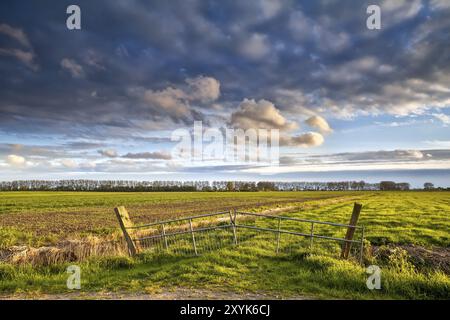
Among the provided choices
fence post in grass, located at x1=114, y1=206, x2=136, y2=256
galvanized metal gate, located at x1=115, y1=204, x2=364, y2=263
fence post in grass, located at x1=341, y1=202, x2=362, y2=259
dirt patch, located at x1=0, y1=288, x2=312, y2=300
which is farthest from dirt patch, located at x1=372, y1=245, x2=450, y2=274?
fence post in grass, located at x1=114, y1=206, x2=136, y2=256

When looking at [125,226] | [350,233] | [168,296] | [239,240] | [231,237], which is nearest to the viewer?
[168,296]

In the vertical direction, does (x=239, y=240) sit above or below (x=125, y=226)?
below

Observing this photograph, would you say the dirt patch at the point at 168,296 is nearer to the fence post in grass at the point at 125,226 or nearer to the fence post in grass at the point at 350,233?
the fence post in grass at the point at 125,226

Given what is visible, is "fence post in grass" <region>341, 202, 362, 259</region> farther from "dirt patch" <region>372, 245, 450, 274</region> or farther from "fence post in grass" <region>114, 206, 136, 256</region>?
"fence post in grass" <region>114, 206, 136, 256</region>

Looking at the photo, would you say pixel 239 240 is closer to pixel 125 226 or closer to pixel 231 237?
pixel 231 237

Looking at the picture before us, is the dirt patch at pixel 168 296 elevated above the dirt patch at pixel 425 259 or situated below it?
above

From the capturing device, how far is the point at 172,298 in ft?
25.8

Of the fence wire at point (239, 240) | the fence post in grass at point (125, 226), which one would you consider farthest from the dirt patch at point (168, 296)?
the fence post in grass at point (125, 226)

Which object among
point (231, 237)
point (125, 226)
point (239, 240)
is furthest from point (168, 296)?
point (231, 237)

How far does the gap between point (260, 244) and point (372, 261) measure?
4.14 meters

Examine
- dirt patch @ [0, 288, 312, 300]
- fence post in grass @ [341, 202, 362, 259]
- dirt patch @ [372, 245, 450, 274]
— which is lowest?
dirt patch @ [372, 245, 450, 274]

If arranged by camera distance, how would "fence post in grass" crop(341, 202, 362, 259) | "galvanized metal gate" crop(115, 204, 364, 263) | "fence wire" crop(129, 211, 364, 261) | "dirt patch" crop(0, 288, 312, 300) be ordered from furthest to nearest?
"fence wire" crop(129, 211, 364, 261) → "galvanized metal gate" crop(115, 204, 364, 263) → "fence post in grass" crop(341, 202, 362, 259) → "dirt patch" crop(0, 288, 312, 300)
